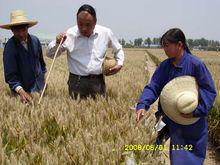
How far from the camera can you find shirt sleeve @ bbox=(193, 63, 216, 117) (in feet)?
9.52

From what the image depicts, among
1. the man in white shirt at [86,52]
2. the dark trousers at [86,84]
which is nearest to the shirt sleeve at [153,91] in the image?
the man in white shirt at [86,52]

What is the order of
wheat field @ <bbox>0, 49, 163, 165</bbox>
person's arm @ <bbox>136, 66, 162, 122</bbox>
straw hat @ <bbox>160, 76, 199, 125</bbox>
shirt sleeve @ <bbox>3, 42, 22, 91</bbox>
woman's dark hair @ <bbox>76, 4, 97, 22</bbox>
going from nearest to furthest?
wheat field @ <bbox>0, 49, 163, 165</bbox>, straw hat @ <bbox>160, 76, 199, 125</bbox>, person's arm @ <bbox>136, 66, 162, 122</bbox>, woman's dark hair @ <bbox>76, 4, 97, 22</bbox>, shirt sleeve @ <bbox>3, 42, 22, 91</bbox>

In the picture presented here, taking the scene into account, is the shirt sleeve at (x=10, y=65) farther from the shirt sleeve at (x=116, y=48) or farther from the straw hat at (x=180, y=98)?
the straw hat at (x=180, y=98)

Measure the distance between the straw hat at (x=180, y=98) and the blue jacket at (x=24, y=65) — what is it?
188 cm

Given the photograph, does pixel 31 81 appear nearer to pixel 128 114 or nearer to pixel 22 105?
pixel 22 105

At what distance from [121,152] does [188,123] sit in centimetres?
83

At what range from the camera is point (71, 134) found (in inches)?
110

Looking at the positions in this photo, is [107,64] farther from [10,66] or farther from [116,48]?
[10,66]

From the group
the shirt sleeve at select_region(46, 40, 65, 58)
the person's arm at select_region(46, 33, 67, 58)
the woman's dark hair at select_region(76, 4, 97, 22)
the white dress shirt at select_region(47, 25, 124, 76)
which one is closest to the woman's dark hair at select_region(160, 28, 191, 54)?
the woman's dark hair at select_region(76, 4, 97, 22)

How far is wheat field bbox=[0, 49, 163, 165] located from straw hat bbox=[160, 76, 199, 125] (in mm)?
248

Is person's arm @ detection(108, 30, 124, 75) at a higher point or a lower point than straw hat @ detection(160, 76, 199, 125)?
higher

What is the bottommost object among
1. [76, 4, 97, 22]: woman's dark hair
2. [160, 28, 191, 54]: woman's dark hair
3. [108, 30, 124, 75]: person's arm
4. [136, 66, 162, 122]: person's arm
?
[136, 66, 162, 122]: person's arm

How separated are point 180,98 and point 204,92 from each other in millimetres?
222

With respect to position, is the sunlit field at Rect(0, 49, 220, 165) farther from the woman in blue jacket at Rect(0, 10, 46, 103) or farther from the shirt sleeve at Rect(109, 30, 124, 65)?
the shirt sleeve at Rect(109, 30, 124, 65)
